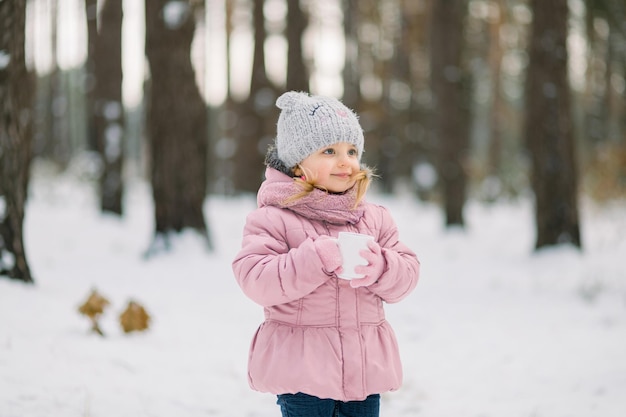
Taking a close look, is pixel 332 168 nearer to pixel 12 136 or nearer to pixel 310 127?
pixel 310 127

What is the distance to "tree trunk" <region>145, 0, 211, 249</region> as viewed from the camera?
766cm

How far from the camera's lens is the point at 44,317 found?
4500mm

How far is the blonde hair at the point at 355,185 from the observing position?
86.9 inches

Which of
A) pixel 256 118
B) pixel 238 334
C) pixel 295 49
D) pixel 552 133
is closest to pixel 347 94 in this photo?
pixel 256 118

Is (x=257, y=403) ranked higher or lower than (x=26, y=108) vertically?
lower

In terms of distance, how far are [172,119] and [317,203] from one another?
5.86 metres

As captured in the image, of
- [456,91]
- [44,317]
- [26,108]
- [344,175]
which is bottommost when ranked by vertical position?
[44,317]

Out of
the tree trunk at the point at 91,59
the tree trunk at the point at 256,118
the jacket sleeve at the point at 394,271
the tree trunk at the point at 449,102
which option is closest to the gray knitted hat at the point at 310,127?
the jacket sleeve at the point at 394,271

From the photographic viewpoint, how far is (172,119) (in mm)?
7727

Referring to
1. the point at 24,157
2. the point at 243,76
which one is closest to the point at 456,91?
the point at 24,157

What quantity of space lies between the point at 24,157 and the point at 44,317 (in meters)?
1.30

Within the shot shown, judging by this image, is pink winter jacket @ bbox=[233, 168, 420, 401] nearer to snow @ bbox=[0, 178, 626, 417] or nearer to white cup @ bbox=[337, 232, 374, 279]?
white cup @ bbox=[337, 232, 374, 279]

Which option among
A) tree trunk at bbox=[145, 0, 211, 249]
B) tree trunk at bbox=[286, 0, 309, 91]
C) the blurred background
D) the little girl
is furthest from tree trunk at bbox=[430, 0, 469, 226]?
the little girl

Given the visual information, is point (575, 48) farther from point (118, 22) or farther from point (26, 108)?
point (26, 108)
